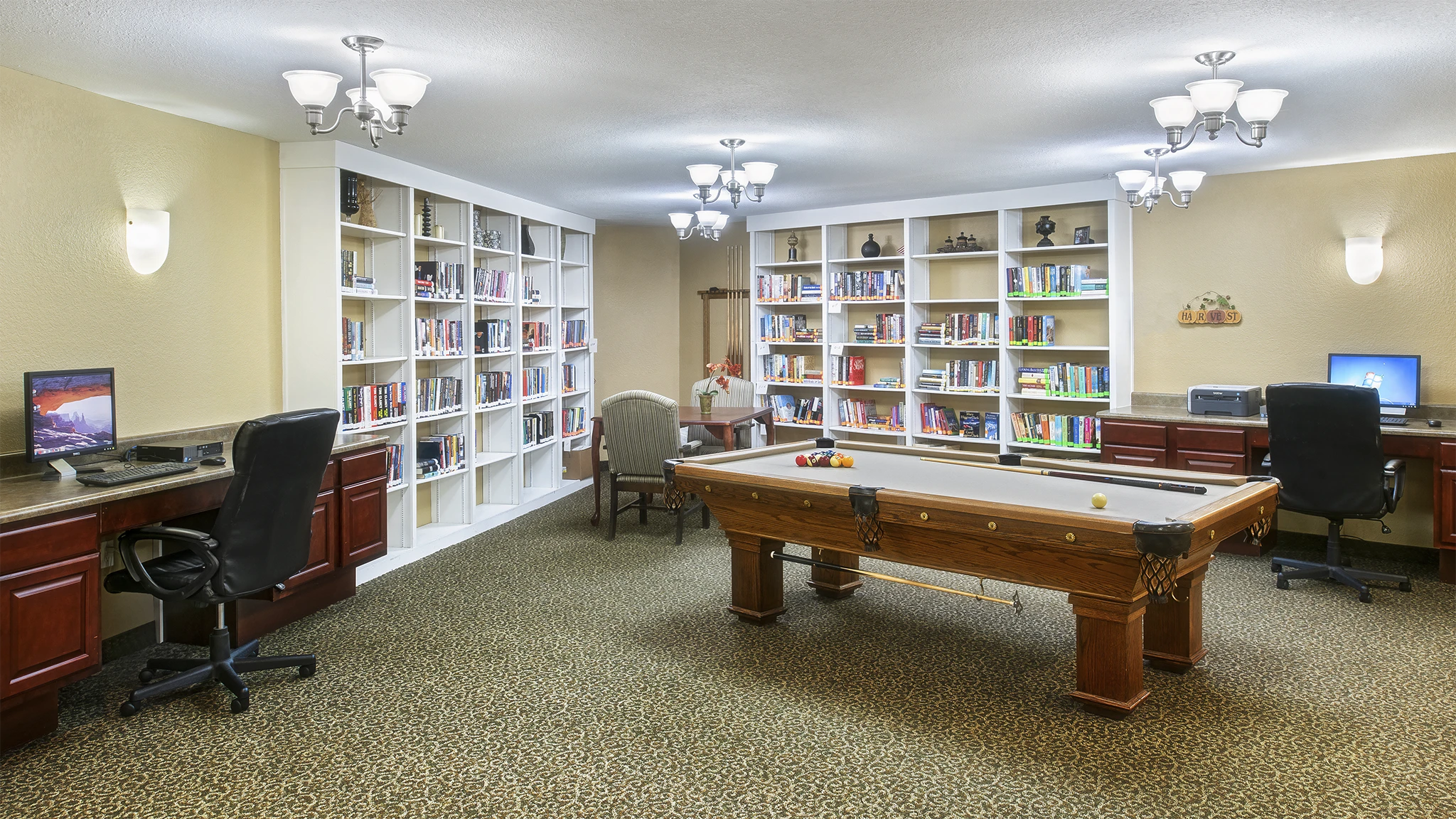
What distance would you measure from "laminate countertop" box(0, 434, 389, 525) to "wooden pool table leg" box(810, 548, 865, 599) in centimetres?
280

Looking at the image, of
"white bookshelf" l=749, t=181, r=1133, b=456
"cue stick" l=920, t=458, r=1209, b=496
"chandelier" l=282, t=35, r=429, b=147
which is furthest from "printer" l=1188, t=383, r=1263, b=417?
"chandelier" l=282, t=35, r=429, b=147

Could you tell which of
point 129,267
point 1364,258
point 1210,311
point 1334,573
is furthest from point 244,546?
point 1364,258

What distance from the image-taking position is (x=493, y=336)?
6.81 m

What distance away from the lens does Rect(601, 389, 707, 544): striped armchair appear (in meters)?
5.88

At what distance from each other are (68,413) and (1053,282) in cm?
610

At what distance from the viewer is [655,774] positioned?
2.88m

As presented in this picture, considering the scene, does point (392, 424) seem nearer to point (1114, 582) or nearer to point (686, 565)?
point (686, 565)

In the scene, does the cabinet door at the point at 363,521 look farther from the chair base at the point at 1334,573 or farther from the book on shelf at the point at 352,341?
the chair base at the point at 1334,573

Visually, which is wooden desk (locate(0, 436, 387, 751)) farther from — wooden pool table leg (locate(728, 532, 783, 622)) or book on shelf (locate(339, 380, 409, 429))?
wooden pool table leg (locate(728, 532, 783, 622))

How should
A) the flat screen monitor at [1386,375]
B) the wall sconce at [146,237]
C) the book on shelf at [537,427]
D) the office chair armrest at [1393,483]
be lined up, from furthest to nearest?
the book on shelf at [537,427]
the flat screen monitor at [1386,375]
the office chair armrest at [1393,483]
the wall sconce at [146,237]

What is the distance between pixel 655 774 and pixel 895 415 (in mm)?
5326

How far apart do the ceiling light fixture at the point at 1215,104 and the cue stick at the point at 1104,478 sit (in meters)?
1.42

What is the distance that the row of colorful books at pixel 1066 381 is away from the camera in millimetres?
6723

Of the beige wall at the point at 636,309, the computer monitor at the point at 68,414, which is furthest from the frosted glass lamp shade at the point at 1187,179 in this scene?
the computer monitor at the point at 68,414
